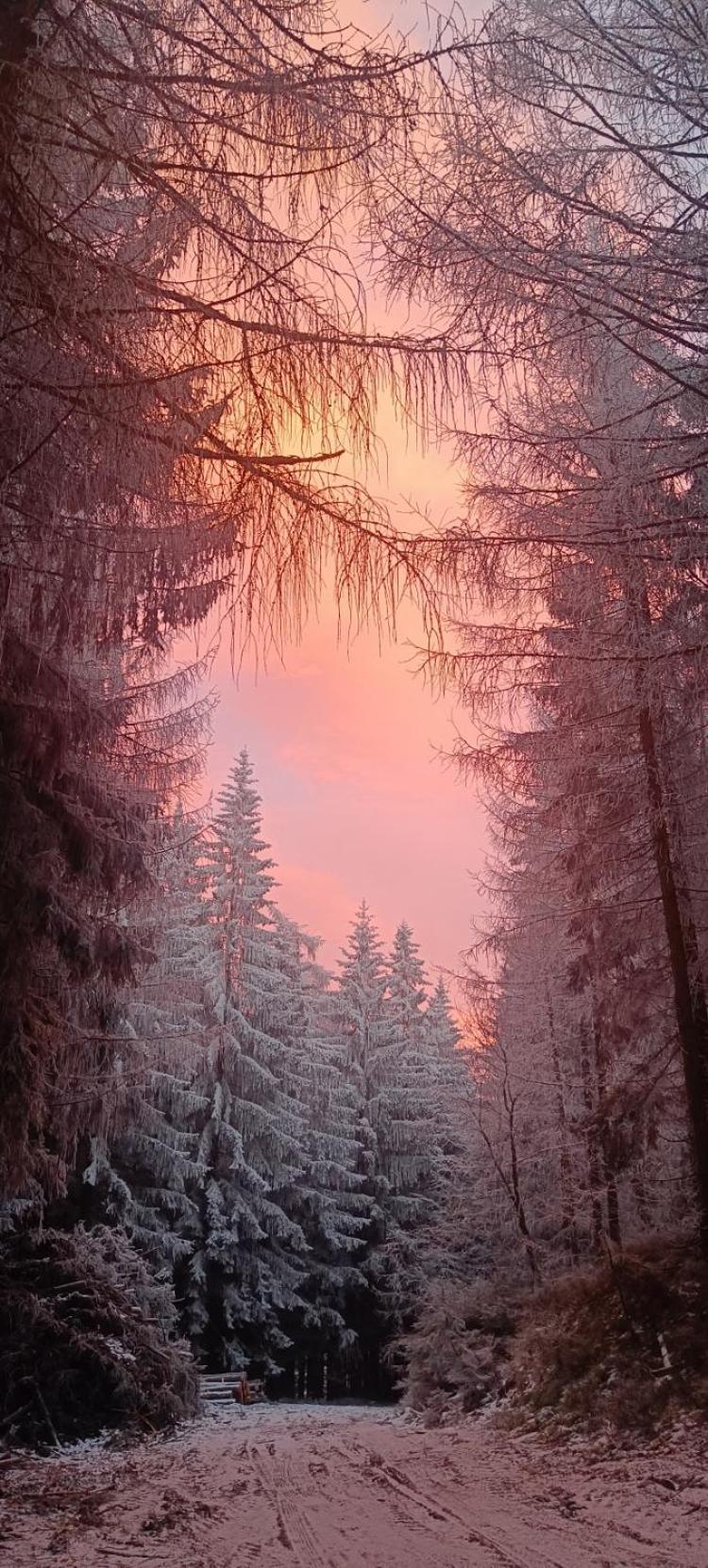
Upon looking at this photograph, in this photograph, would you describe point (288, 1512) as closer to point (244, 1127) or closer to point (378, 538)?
point (378, 538)

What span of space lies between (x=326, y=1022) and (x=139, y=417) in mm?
27580

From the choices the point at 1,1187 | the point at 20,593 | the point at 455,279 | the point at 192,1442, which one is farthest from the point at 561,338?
the point at 192,1442

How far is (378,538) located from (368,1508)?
19.5 feet

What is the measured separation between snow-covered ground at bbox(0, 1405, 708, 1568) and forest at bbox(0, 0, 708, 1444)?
1.10 m

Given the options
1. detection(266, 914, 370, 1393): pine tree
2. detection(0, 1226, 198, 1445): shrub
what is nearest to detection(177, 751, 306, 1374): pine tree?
detection(266, 914, 370, 1393): pine tree

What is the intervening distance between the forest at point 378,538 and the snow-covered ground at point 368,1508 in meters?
1.10

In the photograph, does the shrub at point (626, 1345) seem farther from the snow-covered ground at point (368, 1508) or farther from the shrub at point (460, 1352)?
the shrub at point (460, 1352)

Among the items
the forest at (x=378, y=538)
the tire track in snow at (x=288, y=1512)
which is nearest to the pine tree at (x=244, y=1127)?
the forest at (x=378, y=538)

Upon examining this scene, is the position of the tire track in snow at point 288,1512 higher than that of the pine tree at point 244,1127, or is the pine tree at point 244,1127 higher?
the pine tree at point 244,1127

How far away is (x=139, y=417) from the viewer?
117 inches

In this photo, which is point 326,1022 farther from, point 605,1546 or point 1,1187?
point 605,1546

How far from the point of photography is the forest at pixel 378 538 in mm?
2795

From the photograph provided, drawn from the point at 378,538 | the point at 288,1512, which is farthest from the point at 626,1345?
the point at 378,538

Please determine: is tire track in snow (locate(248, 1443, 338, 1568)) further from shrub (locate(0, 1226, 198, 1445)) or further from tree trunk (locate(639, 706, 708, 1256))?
tree trunk (locate(639, 706, 708, 1256))
